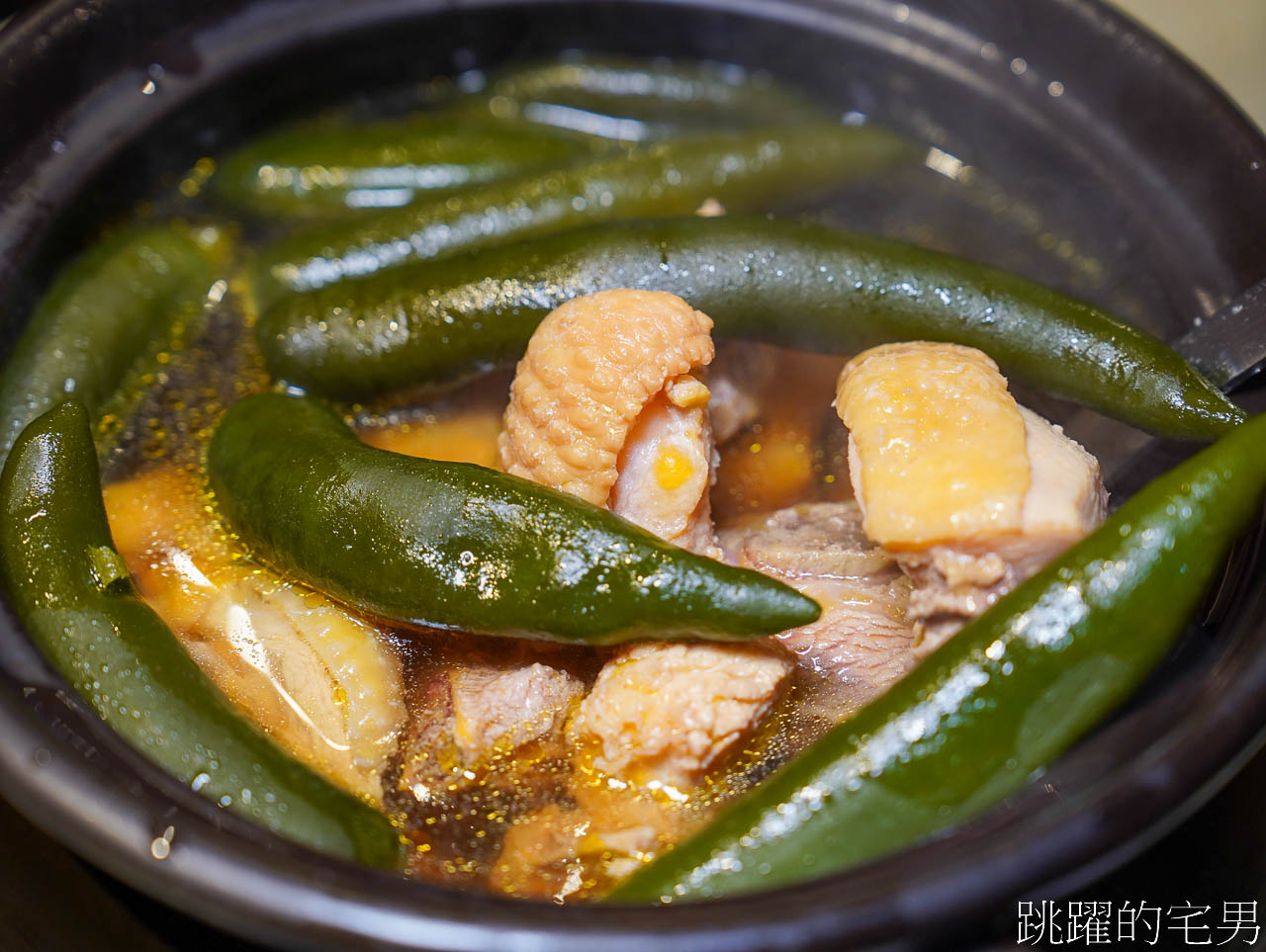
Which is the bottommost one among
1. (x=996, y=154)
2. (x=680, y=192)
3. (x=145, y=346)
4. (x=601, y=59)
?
(x=145, y=346)

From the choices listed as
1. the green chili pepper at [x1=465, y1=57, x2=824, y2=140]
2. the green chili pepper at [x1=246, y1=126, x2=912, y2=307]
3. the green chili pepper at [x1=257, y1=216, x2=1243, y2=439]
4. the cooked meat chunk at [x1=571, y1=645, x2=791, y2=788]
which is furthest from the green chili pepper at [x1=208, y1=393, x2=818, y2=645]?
the green chili pepper at [x1=465, y1=57, x2=824, y2=140]

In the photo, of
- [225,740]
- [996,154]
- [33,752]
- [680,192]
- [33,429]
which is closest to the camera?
[33,752]

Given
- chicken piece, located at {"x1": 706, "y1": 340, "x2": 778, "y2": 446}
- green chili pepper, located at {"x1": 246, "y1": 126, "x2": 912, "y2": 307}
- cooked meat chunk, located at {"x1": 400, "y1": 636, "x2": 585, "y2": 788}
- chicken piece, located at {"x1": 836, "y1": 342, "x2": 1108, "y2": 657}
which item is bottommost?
cooked meat chunk, located at {"x1": 400, "y1": 636, "x2": 585, "y2": 788}

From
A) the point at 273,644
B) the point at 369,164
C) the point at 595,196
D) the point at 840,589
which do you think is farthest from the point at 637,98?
the point at 273,644

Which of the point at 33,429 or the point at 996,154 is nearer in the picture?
the point at 33,429

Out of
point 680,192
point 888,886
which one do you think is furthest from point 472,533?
point 680,192

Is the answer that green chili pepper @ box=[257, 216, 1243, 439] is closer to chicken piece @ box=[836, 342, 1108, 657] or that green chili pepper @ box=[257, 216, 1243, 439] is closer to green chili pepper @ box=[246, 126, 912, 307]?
green chili pepper @ box=[246, 126, 912, 307]

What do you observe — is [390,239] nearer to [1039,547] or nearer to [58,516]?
[58,516]
